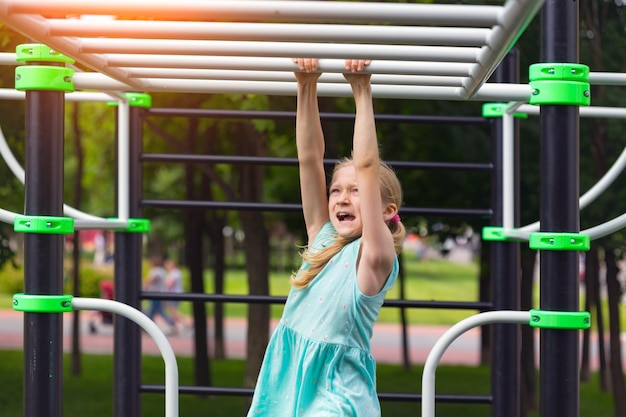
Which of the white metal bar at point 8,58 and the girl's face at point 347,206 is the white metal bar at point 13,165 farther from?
the girl's face at point 347,206

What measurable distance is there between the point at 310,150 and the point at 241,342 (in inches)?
447

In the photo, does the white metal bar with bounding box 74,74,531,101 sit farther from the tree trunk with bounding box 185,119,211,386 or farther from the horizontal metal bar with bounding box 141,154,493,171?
the tree trunk with bounding box 185,119,211,386

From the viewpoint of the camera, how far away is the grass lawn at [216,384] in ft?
23.9

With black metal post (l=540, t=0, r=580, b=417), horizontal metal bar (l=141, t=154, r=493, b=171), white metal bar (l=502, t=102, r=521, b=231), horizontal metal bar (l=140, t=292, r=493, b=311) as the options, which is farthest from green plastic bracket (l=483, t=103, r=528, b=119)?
black metal post (l=540, t=0, r=580, b=417)

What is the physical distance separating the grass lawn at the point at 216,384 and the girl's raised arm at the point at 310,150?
15.8 ft

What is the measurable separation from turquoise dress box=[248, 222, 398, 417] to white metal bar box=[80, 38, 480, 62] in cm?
49

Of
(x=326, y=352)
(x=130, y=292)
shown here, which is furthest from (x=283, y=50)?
(x=130, y=292)

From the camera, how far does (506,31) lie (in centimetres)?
190

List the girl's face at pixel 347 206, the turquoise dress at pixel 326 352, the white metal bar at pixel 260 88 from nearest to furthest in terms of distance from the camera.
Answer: the turquoise dress at pixel 326 352, the girl's face at pixel 347 206, the white metal bar at pixel 260 88

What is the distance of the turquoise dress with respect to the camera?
228 centimetres

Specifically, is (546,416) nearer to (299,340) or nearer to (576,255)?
(576,255)

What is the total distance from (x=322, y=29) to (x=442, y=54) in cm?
40

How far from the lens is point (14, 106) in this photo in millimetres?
6223

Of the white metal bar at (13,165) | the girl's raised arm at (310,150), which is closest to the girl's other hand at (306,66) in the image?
the girl's raised arm at (310,150)
